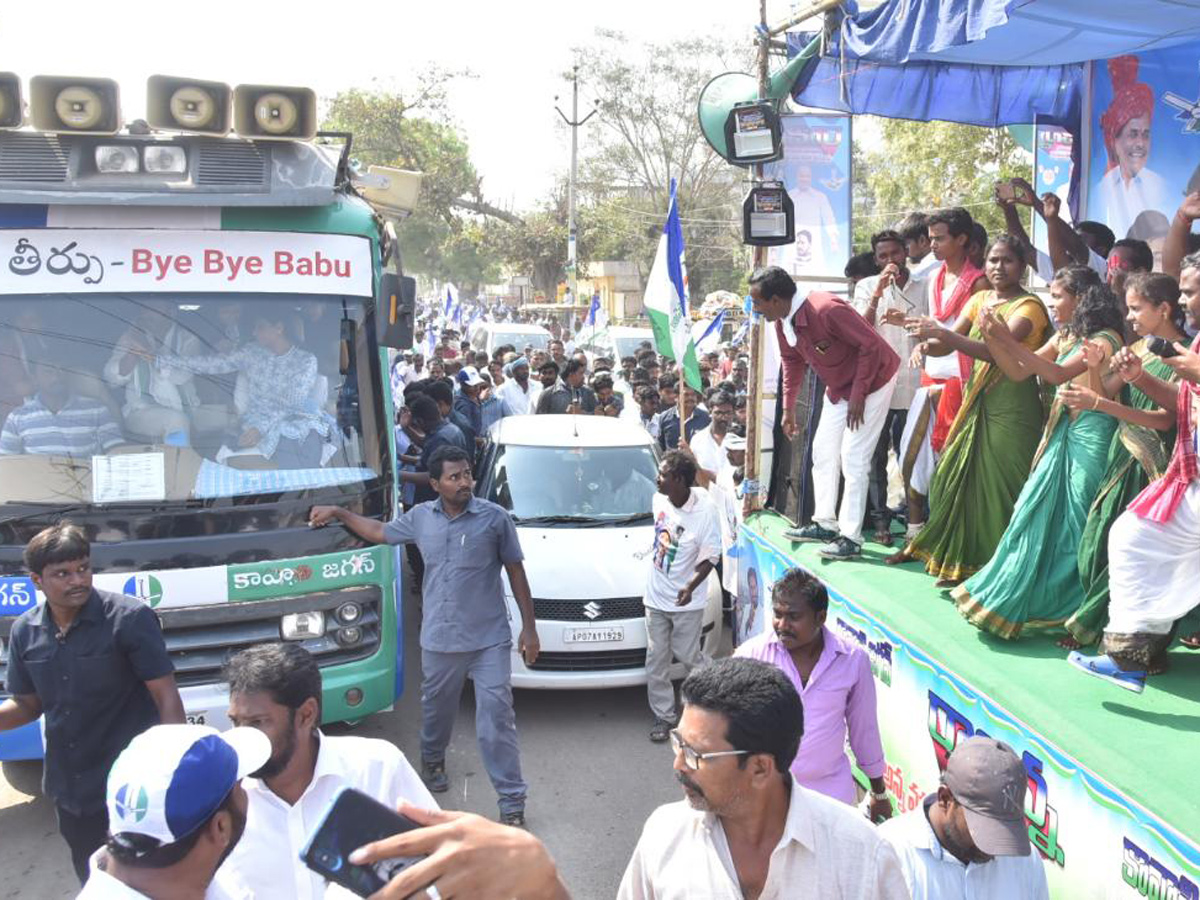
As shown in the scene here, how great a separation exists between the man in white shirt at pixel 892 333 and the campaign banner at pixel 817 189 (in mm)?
890

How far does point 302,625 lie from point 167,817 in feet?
11.5

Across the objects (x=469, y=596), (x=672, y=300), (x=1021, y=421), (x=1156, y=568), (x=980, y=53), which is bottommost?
(x=469, y=596)

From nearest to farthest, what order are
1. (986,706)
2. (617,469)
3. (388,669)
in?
(986,706) → (388,669) → (617,469)

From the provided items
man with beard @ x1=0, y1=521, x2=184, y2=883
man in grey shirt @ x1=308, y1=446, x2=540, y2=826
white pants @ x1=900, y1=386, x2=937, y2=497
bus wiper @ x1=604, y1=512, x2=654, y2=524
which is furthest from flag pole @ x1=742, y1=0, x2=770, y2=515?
man with beard @ x1=0, y1=521, x2=184, y2=883

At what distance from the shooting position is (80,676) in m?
3.66

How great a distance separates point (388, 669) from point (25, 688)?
1992 mm

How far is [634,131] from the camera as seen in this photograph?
129ft

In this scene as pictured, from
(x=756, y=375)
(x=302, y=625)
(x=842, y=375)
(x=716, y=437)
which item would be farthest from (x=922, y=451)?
(x=302, y=625)

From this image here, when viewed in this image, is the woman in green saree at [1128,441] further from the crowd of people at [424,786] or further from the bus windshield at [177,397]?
the bus windshield at [177,397]

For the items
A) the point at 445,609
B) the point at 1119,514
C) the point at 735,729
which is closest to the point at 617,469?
the point at 445,609

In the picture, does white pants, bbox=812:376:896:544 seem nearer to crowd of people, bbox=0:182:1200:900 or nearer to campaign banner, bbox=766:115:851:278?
crowd of people, bbox=0:182:1200:900

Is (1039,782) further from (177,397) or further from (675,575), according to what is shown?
(177,397)

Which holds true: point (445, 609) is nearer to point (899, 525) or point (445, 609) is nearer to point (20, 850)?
point (20, 850)

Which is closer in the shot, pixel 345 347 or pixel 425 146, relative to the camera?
pixel 345 347
